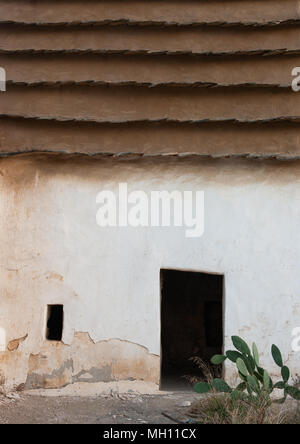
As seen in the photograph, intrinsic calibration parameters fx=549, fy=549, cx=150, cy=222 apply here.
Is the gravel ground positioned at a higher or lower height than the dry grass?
lower

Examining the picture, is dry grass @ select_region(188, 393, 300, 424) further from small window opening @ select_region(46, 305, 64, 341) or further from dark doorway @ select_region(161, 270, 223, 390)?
dark doorway @ select_region(161, 270, 223, 390)

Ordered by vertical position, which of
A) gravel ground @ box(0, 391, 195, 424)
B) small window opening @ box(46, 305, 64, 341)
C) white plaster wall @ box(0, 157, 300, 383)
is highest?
white plaster wall @ box(0, 157, 300, 383)

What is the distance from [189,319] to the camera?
1198 cm

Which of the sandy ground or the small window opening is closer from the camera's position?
the sandy ground

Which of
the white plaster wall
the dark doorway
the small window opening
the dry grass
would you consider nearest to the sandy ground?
the dry grass

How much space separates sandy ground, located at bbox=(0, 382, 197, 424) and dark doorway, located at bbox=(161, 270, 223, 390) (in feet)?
13.1

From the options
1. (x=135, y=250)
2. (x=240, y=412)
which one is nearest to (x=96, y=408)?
(x=240, y=412)

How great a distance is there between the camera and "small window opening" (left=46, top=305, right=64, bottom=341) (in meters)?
8.00

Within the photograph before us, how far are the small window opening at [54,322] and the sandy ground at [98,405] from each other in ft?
2.67

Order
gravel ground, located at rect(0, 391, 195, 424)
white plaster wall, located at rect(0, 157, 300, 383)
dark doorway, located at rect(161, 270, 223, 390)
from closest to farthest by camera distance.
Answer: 1. gravel ground, located at rect(0, 391, 195, 424)
2. white plaster wall, located at rect(0, 157, 300, 383)
3. dark doorway, located at rect(161, 270, 223, 390)

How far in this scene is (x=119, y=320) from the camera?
25.5 ft
